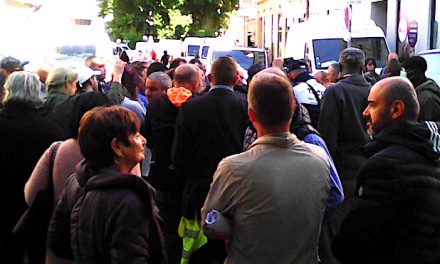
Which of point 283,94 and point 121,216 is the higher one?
point 283,94

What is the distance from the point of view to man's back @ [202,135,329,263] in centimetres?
324

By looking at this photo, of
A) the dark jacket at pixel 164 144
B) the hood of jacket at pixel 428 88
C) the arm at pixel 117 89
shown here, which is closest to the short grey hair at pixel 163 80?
the arm at pixel 117 89

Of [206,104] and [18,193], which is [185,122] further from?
[18,193]

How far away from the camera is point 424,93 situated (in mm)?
7715

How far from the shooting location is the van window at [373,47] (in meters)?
18.7

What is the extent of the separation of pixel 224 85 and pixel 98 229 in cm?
270

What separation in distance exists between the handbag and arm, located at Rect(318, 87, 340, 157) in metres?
2.98

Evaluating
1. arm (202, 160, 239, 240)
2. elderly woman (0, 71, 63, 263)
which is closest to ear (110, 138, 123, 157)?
arm (202, 160, 239, 240)

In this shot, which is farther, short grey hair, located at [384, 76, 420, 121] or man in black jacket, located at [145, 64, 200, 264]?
man in black jacket, located at [145, 64, 200, 264]

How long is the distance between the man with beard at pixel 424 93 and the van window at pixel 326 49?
1020 centimetres

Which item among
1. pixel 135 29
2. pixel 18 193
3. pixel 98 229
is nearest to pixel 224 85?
pixel 18 193

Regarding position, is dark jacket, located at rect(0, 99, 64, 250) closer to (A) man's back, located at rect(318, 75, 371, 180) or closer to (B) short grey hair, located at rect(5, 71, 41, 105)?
(B) short grey hair, located at rect(5, 71, 41, 105)

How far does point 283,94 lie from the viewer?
131 inches

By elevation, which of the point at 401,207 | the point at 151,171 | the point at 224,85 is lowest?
the point at 151,171
